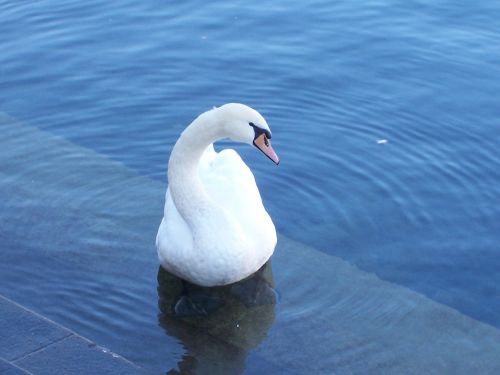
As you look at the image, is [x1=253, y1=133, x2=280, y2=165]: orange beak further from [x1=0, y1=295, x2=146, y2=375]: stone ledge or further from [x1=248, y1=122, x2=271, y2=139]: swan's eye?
[x1=0, y1=295, x2=146, y2=375]: stone ledge

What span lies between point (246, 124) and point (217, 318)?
3.79ft

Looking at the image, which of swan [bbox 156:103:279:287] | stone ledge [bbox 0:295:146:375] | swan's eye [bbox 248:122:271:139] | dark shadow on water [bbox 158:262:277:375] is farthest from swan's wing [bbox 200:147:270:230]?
stone ledge [bbox 0:295:146:375]

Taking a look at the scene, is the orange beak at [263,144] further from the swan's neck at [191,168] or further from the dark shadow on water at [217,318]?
the dark shadow on water at [217,318]

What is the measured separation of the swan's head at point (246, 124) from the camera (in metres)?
6.75

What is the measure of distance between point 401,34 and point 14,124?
4.12 metres

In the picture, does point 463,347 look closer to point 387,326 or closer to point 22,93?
point 387,326

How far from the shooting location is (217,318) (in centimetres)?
679

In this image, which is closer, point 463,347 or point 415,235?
point 463,347

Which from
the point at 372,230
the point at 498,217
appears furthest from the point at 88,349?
the point at 498,217

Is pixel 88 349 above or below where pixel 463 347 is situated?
above

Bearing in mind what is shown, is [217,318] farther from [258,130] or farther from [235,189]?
[258,130]

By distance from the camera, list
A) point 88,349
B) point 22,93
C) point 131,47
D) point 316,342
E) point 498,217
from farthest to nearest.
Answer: point 131,47, point 22,93, point 498,217, point 316,342, point 88,349

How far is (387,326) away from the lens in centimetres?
672

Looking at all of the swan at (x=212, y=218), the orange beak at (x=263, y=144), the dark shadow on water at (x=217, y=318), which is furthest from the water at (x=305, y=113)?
the orange beak at (x=263, y=144)
